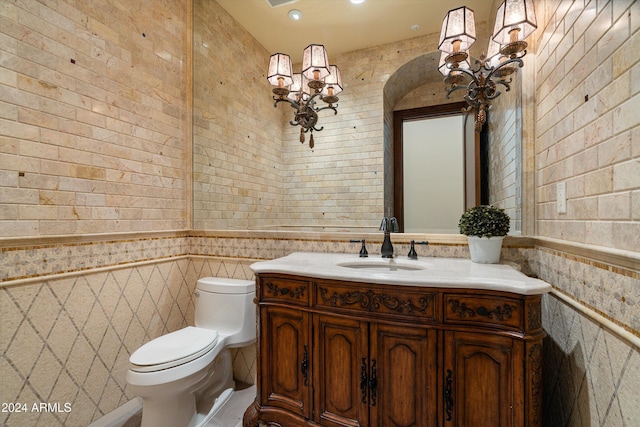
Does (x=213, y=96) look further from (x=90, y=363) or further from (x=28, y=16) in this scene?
(x=90, y=363)

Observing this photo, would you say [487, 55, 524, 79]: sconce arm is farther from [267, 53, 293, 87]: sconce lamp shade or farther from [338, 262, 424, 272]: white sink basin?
[267, 53, 293, 87]: sconce lamp shade

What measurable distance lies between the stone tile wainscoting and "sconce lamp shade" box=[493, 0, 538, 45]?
101 centimetres

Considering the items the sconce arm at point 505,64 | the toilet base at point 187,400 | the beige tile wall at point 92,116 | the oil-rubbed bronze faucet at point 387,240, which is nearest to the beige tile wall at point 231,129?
the beige tile wall at point 92,116

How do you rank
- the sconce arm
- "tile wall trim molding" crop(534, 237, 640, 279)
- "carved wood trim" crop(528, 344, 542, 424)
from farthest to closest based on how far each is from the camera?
the sconce arm → "carved wood trim" crop(528, 344, 542, 424) → "tile wall trim molding" crop(534, 237, 640, 279)

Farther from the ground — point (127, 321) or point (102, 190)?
point (102, 190)

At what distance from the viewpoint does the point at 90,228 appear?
162 cm

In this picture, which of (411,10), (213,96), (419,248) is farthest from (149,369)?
(411,10)

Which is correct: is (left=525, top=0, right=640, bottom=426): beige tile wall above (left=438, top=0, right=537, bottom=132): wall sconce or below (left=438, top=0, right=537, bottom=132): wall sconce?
below

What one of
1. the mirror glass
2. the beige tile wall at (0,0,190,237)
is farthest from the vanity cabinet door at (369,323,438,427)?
the beige tile wall at (0,0,190,237)

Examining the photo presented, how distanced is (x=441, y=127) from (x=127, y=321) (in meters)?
2.38

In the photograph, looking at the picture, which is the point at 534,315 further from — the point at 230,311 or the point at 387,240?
the point at 230,311

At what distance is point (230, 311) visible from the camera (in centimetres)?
184

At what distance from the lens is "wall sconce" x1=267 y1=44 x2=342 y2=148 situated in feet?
6.05

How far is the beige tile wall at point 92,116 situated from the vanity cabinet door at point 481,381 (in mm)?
1967
